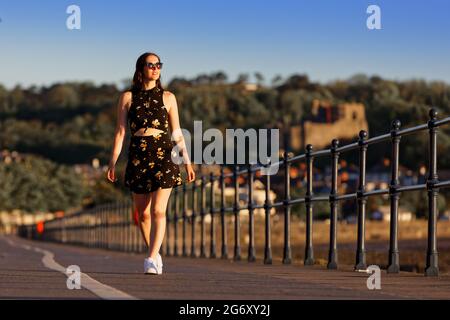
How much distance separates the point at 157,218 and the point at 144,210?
0.29m

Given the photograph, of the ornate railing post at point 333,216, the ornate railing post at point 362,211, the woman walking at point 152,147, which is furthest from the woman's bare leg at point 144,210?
the ornate railing post at point 333,216

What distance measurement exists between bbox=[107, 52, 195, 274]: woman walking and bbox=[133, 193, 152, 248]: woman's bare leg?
0.08 meters

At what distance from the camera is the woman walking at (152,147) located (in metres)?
13.6

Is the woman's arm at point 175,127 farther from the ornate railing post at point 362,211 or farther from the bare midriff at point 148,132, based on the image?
the ornate railing post at point 362,211

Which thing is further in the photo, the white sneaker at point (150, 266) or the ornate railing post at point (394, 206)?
the ornate railing post at point (394, 206)

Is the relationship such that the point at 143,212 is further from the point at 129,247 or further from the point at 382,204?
the point at 382,204

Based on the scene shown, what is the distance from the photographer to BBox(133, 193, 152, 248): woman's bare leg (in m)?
13.8

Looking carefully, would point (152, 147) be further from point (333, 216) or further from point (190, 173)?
point (333, 216)

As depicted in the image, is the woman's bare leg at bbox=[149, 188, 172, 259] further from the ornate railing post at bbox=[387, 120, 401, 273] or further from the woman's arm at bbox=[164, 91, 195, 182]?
the ornate railing post at bbox=[387, 120, 401, 273]

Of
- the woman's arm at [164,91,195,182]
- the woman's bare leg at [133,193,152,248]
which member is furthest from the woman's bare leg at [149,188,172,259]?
the woman's arm at [164,91,195,182]

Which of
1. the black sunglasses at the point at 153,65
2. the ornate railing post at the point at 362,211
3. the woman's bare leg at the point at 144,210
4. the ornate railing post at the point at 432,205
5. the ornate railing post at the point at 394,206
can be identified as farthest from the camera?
the ornate railing post at the point at 362,211

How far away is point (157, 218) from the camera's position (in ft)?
44.8

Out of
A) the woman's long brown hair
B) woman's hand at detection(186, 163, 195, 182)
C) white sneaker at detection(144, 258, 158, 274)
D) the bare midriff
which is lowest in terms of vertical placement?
white sneaker at detection(144, 258, 158, 274)
